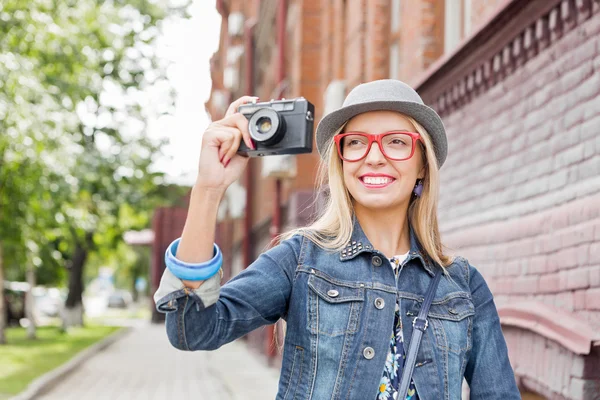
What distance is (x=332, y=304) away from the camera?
95.0 inches

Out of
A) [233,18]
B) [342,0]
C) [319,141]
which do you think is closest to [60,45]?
[342,0]

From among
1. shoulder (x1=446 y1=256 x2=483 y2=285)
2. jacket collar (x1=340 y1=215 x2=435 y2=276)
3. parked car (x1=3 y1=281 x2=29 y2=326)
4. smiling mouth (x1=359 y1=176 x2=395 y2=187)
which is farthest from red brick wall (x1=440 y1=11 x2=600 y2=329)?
parked car (x1=3 y1=281 x2=29 y2=326)

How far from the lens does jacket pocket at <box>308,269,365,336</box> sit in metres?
2.38

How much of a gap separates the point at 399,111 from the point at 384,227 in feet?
1.14

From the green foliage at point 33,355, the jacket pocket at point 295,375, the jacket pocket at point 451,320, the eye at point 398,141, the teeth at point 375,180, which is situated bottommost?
the green foliage at point 33,355

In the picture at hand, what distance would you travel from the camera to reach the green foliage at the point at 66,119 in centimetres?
1415

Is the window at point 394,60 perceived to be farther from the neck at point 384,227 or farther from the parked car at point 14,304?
the parked car at point 14,304

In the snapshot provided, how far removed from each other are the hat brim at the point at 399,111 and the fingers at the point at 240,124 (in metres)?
0.36

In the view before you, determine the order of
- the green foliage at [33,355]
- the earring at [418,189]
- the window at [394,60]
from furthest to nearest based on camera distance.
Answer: the green foliage at [33,355], the window at [394,60], the earring at [418,189]

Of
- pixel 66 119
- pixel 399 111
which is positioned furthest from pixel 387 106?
pixel 66 119

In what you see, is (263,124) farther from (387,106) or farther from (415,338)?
(415,338)

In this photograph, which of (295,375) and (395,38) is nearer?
(295,375)

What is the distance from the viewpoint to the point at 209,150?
2.29 m

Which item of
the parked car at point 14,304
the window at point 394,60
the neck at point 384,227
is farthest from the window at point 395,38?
the parked car at point 14,304
